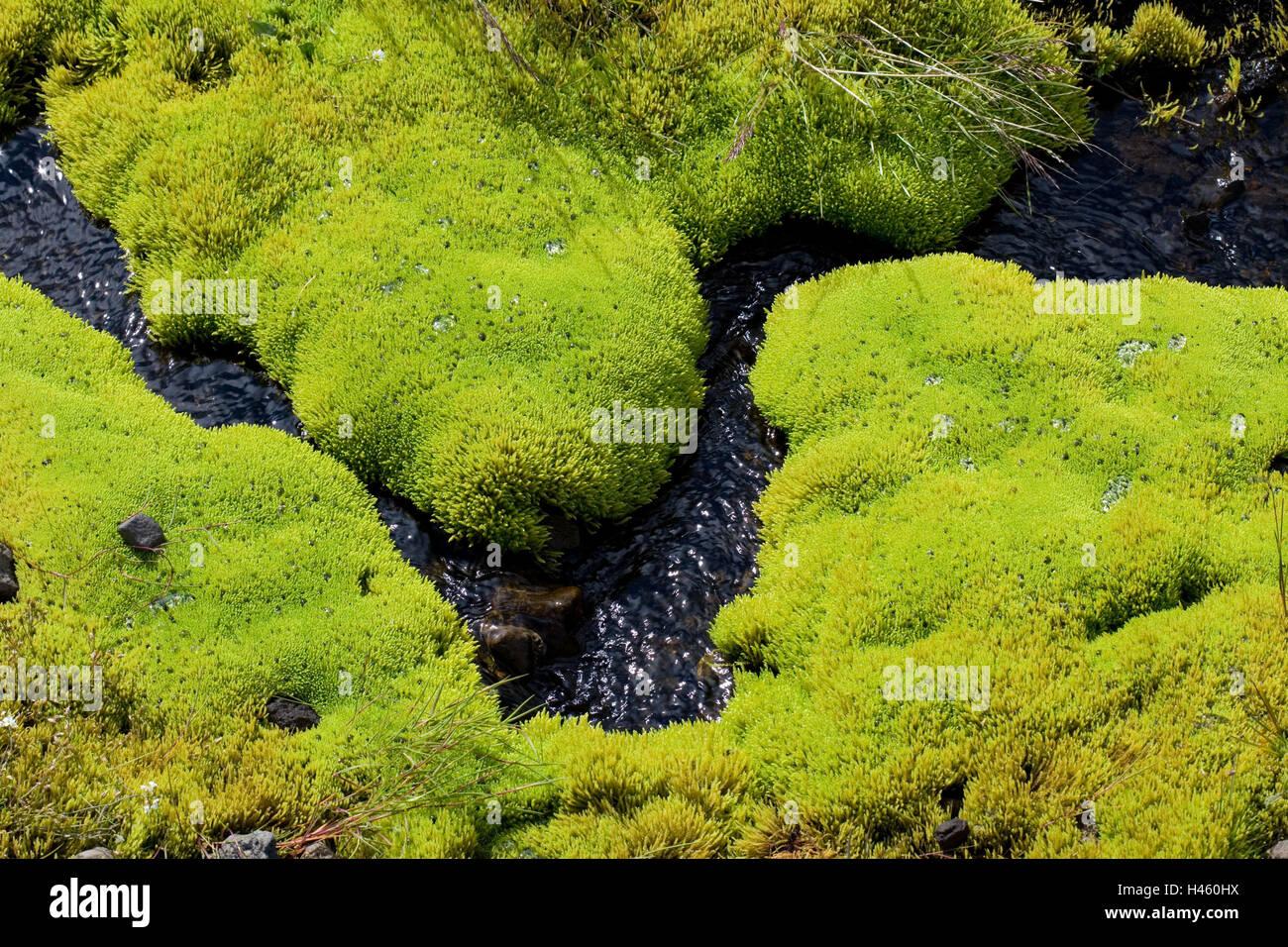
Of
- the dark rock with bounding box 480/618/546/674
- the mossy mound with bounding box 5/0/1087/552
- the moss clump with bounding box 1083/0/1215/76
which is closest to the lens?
the dark rock with bounding box 480/618/546/674

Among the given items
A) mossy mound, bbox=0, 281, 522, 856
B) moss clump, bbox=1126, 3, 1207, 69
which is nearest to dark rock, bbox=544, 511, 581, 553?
mossy mound, bbox=0, 281, 522, 856

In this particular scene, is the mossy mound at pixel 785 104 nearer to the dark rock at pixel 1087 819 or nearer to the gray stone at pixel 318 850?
the dark rock at pixel 1087 819

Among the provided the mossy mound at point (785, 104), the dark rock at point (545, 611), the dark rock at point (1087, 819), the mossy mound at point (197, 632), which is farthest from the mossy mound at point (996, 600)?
the mossy mound at point (197, 632)

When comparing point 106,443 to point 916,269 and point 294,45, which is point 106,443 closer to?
point 294,45

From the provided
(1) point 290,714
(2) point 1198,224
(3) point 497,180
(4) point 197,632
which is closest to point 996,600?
(1) point 290,714

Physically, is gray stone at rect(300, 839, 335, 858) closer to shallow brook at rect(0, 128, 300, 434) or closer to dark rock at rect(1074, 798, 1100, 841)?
shallow brook at rect(0, 128, 300, 434)

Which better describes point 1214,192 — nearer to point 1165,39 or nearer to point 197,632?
point 1165,39

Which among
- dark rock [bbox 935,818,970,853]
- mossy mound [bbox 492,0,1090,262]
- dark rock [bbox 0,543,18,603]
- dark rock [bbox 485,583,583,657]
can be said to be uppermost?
mossy mound [bbox 492,0,1090,262]
